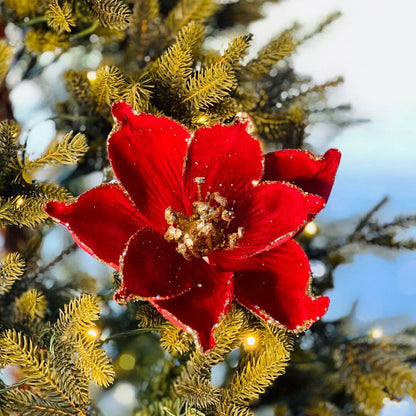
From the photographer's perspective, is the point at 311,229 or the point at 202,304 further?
the point at 311,229

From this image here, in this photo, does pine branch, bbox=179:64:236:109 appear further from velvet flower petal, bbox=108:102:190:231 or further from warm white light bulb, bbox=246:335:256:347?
warm white light bulb, bbox=246:335:256:347

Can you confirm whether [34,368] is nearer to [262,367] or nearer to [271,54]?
[262,367]

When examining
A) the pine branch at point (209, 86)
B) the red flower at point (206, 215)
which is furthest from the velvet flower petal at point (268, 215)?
the pine branch at point (209, 86)

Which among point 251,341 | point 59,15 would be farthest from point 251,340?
point 59,15

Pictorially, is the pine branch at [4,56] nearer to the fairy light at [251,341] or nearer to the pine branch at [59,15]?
the pine branch at [59,15]

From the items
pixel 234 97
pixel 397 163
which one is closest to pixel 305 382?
pixel 234 97

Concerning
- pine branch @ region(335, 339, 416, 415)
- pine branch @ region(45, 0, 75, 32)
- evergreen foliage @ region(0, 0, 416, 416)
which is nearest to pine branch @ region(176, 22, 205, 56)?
evergreen foliage @ region(0, 0, 416, 416)
